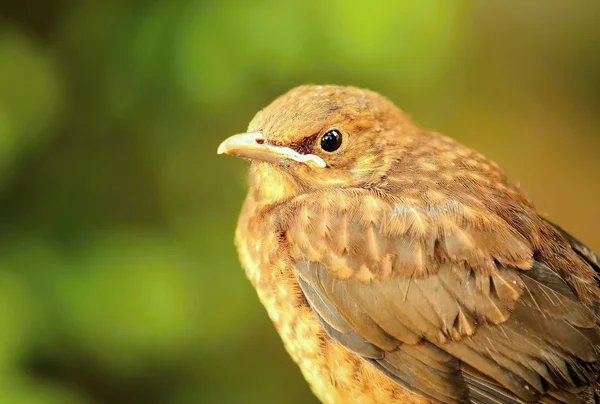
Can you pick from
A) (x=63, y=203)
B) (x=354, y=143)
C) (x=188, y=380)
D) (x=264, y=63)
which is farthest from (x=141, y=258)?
(x=354, y=143)

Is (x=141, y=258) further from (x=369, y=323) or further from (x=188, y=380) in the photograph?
(x=369, y=323)

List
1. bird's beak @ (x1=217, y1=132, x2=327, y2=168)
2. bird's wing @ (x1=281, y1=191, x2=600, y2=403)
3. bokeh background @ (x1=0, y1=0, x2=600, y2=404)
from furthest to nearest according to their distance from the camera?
1. bokeh background @ (x1=0, y1=0, x2=600, y2=404)
2. bird's beak @ (x1=217, y1=132, x2=327, y2=168)
3. bird's wing @ (x1=281, y1=191, x2=600, y2=403)

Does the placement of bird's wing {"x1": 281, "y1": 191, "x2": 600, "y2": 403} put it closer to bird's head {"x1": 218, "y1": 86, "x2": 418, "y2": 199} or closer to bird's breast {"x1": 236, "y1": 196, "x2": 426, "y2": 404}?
bird's breast {"x1": 236, "y1": 196, "x2": 426, "y2": 404}

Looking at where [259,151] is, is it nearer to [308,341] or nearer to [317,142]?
[317,142]

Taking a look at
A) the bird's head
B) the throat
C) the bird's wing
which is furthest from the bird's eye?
the bird's wing

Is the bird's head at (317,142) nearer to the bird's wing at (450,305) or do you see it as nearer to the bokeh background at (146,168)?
the bird's wing at (450,305)

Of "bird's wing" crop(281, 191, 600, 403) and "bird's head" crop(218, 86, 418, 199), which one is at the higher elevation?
"bird's head" crop(218, 86, 418, 199)

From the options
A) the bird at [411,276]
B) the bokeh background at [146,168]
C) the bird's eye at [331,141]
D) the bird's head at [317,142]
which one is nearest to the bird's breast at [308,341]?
the bird at [411,276]
